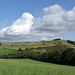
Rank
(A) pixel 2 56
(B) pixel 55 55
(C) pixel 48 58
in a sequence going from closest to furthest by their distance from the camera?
(B) pixel 55 55
(C) pixel 48 58
(A) pixel 2 56

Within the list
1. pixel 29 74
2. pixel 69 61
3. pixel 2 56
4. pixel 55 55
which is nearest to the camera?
pixel 29 74

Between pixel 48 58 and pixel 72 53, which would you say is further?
pixel 48 58

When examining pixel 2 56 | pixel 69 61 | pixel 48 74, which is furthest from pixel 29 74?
pixel 2 56

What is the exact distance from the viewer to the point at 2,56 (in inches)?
4355

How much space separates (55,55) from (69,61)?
1230 centimetres

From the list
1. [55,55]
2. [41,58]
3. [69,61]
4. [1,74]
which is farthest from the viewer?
[41,58]

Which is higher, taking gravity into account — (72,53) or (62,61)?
(72,53)

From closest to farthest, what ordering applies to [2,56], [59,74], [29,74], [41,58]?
[29,74]
[59,74]
[41,58]
[2,56]

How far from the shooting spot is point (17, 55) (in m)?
116

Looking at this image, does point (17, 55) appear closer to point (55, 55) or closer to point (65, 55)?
point (55, 55)

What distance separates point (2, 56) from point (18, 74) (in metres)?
90.8

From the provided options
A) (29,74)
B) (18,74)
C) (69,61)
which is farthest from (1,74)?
(69,61)

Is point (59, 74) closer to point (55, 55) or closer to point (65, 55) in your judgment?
point (65, 55)

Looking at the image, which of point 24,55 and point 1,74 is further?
point 24,55
